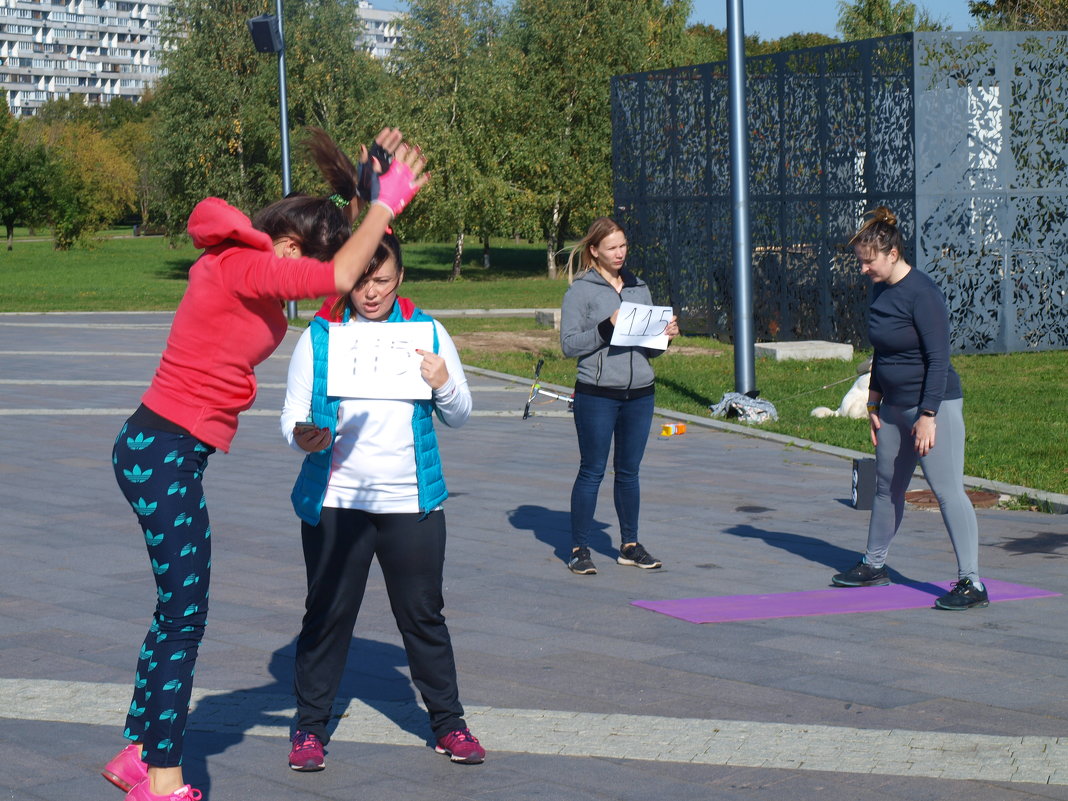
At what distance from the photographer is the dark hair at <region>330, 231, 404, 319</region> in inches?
177

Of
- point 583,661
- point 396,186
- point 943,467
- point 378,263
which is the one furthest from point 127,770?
point 943,467

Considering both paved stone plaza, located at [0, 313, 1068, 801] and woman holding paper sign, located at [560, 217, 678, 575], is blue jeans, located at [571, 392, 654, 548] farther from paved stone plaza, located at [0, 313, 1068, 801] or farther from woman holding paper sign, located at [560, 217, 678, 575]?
paved stone plaza, located at [0, 313, 1068, 801]

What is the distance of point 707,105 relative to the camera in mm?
23062

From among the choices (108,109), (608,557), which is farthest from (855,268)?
(108,109)

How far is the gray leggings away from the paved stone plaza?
0.34 metres

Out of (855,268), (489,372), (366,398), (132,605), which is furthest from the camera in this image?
(855,268)

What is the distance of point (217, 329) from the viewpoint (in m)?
4.05

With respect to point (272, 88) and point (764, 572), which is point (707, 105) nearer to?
point (764, 572)

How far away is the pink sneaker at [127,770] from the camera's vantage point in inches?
168

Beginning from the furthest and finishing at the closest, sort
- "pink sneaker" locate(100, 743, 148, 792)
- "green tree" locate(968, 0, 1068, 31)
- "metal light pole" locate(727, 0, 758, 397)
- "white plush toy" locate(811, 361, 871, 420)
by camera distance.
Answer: "green tree" locate(968, 0, 1068, 31)
"metal light pole" locate(727, 0, 758, 397)
"white plush toy" locate(811, 361, 871, 420)
"pink sneaker" locate(100, 743, 148, 792)

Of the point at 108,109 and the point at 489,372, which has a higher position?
the point at 108,109

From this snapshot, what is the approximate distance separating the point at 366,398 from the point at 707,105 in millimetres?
19246

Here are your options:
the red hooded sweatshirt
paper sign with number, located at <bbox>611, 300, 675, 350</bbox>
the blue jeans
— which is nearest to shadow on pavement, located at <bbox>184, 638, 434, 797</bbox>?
the red hooded sweatshirt

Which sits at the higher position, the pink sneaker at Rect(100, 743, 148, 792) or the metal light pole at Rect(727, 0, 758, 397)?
the metal light pole at Rect(727, 0, 758, 397)
